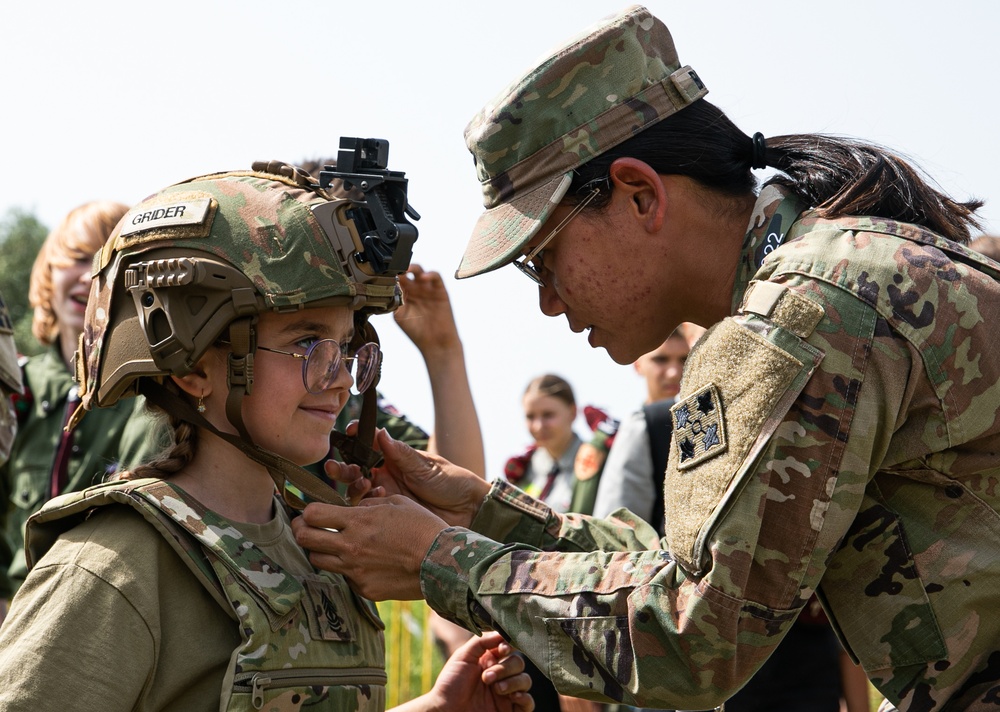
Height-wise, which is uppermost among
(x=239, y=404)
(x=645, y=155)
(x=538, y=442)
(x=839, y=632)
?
(x=645, y=155)

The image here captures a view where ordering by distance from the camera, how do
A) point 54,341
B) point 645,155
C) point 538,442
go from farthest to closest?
point 538,442 < point 54,341 < point 645,155

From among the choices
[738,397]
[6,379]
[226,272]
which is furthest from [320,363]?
[6,379]

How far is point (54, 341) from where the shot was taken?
559 cm

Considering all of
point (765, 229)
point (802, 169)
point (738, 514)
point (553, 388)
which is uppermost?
point (802, 169)

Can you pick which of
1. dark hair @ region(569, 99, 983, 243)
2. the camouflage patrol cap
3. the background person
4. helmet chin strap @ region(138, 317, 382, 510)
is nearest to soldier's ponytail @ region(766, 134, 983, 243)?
dark hair @ region(569, 99, 983, 243)

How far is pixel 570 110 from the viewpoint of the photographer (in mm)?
3199

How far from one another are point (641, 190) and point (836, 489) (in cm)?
98

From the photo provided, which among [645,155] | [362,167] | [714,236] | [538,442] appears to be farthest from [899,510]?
[538,442]

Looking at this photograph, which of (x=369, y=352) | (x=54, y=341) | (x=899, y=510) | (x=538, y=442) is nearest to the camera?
(x=899, y=510)

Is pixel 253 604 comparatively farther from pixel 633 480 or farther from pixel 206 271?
pixel 633 480

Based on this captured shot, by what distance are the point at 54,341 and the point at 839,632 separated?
13.3 ft

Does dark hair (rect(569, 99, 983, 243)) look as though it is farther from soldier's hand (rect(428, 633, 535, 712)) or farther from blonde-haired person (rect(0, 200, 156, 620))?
blonde-haired person (rect(0, 200, 156, 620))

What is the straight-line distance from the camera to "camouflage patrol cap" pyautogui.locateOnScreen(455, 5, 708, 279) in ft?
10.4

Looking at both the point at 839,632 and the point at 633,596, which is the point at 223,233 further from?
the point at 839,632
